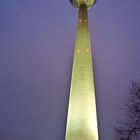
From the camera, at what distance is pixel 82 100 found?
2941 cm

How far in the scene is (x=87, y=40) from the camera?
34.0m

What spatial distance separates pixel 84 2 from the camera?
40688 millimetres

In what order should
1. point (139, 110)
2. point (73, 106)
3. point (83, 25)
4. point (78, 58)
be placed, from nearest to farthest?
point (139, 110) < point (73, 106) < point (78, 58) < point (83, 25)

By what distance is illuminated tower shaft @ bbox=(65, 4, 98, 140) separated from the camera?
27641 mm

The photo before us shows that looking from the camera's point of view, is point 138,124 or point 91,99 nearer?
point 138,124

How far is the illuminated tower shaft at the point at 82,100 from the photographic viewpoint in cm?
2764

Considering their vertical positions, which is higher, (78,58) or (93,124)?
(78,58)

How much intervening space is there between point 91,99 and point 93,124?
118 inches

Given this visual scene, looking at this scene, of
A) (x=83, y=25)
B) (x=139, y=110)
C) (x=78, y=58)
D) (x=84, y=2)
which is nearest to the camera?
(x=139, y=110)

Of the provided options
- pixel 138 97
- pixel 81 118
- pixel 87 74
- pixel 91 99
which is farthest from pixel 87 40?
pixel 138 97

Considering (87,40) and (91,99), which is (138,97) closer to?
(91,99)

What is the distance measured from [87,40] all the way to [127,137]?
57.6 feet

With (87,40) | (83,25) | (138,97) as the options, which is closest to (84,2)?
(83,25)

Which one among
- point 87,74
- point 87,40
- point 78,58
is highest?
point 87,40
